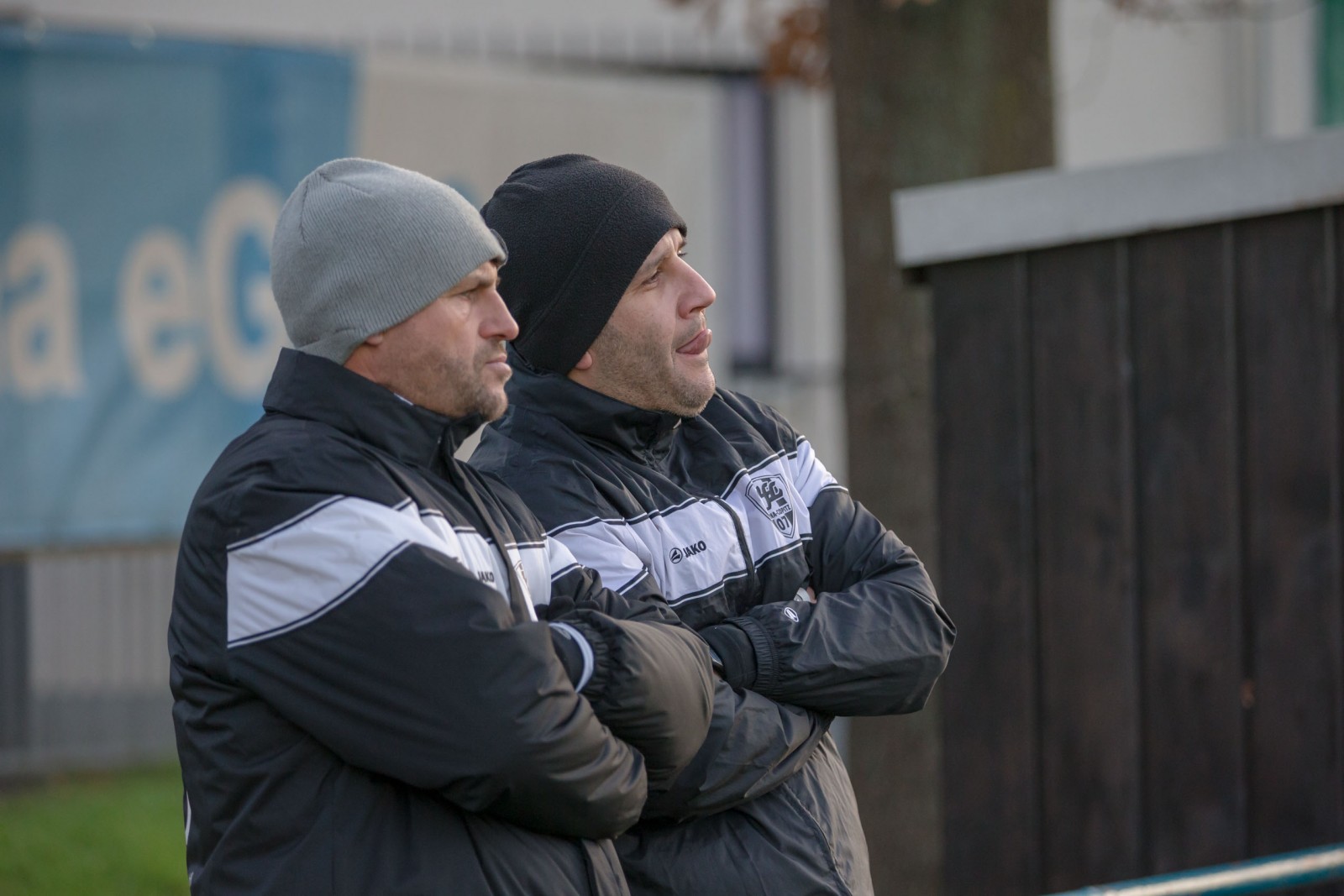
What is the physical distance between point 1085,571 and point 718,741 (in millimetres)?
1737

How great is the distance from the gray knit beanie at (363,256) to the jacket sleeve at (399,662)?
25 cm

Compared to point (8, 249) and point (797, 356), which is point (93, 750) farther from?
point (797, 356)

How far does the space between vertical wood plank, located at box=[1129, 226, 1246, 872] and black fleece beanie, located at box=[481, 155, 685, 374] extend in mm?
1548

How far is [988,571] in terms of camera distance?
12.3 ft

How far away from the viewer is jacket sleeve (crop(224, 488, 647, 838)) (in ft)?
5.82

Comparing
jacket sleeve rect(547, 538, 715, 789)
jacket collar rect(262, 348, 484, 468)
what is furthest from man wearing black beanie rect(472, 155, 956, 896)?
jacket collar rect(262, 348, 484, 468)

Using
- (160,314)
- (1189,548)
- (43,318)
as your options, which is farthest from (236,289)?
(1189,548)

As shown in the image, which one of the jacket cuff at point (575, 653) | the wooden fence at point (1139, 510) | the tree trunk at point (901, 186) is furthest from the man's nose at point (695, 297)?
the tree trunk at point (901, 186)

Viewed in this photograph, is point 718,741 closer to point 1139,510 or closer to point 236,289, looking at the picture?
point 1139,510

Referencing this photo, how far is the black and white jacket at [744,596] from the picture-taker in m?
2.20

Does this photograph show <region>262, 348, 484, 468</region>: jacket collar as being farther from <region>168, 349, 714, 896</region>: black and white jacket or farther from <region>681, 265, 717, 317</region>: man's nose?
<region>681, 265, 717, 317</region>: man's nose

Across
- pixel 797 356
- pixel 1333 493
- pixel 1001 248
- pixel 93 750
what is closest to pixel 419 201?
pixel 1001 248

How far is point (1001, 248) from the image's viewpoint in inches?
145

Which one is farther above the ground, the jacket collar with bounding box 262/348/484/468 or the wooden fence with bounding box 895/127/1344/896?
the jacket collar with bounding box 262/348/484/468
